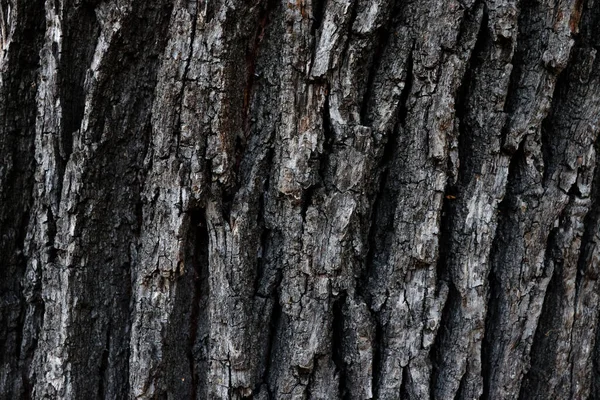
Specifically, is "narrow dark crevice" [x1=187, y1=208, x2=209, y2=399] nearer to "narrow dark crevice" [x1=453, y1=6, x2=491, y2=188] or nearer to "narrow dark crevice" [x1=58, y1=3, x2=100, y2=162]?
"narrow dark crevice" [x1=58, y1=3, x2=100, y2=162]

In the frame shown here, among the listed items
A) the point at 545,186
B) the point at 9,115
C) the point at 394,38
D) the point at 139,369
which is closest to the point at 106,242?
the point at 139,369

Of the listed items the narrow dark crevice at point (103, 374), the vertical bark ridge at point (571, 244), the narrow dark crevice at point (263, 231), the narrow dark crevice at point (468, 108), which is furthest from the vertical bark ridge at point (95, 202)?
the vertical bark ridge at point (571, 244)

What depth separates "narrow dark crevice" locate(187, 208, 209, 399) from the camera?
151 cm

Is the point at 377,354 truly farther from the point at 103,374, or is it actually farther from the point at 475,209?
the point at 103,374

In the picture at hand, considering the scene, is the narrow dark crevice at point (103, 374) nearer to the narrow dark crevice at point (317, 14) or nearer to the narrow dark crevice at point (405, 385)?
the narrow dark crevice at point (405, 385)

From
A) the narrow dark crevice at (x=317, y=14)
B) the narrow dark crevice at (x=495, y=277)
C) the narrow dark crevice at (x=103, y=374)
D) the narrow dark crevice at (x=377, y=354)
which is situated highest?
the narrow dark crevice at (x=317, y=14)

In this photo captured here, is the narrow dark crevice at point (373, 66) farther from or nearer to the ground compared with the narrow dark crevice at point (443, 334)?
farther from the ground

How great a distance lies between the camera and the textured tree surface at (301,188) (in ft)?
4.74

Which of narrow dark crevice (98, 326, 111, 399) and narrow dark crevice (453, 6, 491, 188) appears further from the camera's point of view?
narrow dark crevice (98, 326, 111, 399)

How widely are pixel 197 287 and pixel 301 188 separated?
17.9 inches

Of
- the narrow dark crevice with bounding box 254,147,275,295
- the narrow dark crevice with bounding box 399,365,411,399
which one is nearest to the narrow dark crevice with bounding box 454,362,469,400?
the narrow dark crevice with bounding box 399,365,411,399

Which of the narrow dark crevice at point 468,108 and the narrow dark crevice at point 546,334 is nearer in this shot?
the narrow dark crevice at point 468,108

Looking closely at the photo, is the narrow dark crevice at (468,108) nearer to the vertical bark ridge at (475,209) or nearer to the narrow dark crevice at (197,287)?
the vertical bark ridge at (475,209)

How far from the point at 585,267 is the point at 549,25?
2.49 feet
